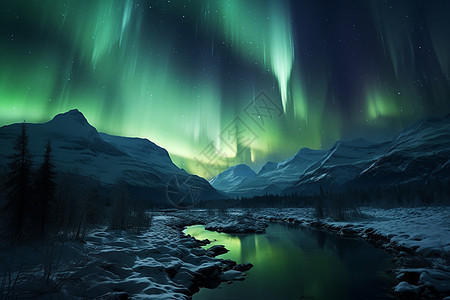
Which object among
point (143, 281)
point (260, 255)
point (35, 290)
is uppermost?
point (35, 290)

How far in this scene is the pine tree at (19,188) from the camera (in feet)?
53.1

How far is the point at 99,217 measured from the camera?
38.2 metres

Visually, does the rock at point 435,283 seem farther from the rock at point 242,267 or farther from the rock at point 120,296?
the rock at point 120,296

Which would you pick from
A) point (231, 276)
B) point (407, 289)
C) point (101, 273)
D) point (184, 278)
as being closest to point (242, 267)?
point (231, 276)

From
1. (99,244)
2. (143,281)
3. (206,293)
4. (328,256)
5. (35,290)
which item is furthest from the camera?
(328,256)

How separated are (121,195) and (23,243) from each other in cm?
1945

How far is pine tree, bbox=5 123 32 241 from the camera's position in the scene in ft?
53.1

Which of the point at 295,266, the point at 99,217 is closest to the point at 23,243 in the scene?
the point at 295,266

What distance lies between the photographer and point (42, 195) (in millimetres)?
17734

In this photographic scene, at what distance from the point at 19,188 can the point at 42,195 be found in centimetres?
163

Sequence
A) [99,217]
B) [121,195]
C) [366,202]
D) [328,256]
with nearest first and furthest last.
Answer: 1. [328,256]
2. [121,195]
3. [99,217]
4. [366,202]

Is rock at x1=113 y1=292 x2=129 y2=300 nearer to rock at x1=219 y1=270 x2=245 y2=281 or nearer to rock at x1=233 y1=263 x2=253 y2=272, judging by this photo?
rock at x1=219 y1=270 x2=245 y2=281

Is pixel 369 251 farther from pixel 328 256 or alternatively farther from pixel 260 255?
pixel 260 255

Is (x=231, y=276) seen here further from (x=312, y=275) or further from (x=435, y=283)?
(x=435, y=283)
